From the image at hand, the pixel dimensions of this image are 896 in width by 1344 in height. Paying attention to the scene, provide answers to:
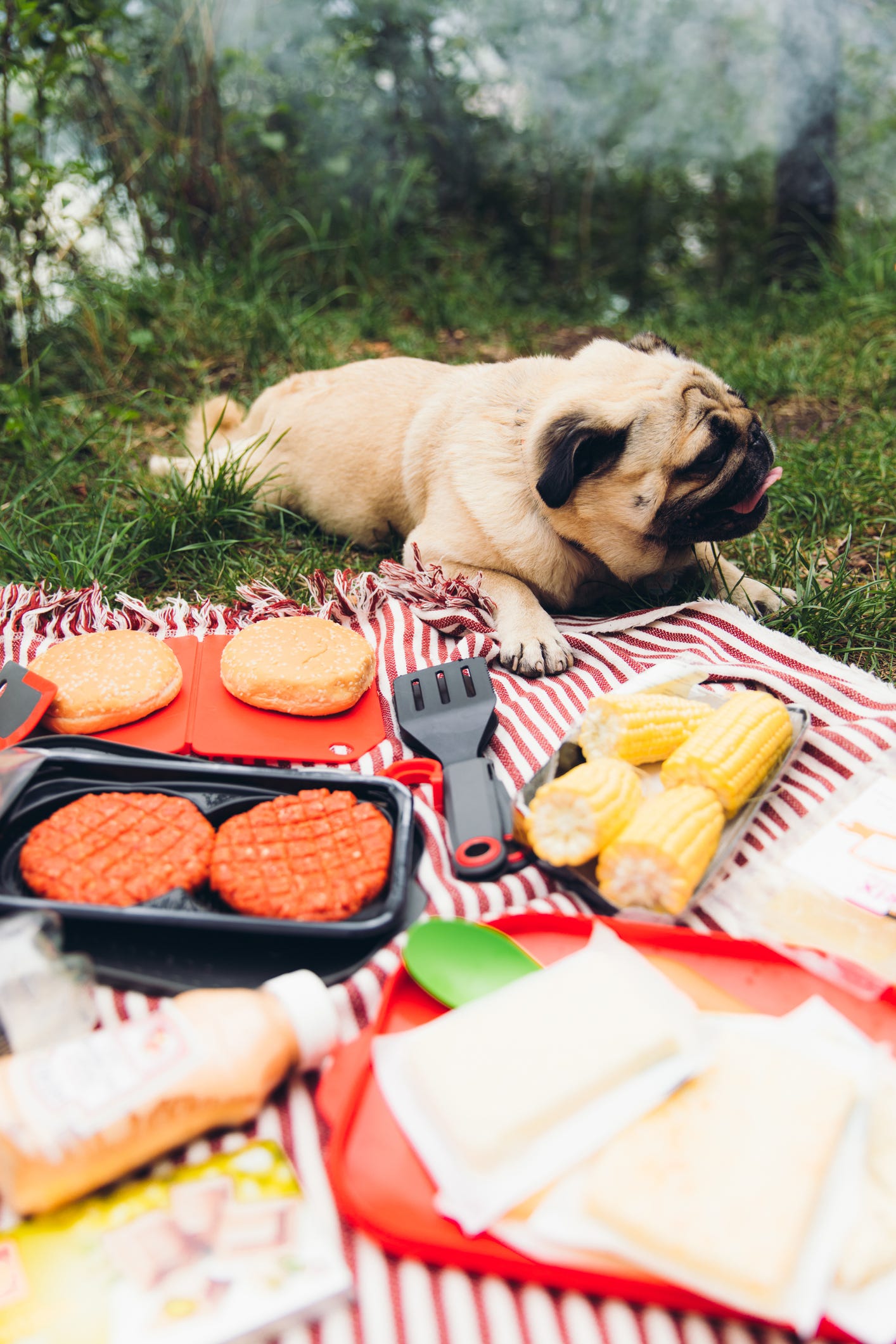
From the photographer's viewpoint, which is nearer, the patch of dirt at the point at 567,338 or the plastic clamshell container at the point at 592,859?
the plastic clamshell container at the point at 592,859

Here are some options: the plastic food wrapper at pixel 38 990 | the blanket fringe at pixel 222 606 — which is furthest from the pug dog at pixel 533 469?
the plastic food wrapper at pixel 38 990

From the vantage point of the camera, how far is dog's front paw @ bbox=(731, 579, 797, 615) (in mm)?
2680

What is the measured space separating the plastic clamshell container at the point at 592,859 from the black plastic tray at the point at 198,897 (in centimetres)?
25

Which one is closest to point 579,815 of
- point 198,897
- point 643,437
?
point 198,897

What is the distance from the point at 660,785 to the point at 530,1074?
2.64ft

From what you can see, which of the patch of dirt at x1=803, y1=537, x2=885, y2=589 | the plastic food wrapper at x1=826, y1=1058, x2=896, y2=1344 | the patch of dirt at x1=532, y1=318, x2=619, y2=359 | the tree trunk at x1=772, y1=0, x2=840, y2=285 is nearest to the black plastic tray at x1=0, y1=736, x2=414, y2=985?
the plastic food wrapper at x1=826, y1=1058, x2=896, y2=1344

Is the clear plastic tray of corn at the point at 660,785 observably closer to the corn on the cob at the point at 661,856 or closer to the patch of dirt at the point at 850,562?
the corn on the cob at the point at 661,856

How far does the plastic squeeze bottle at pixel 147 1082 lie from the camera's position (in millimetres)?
1071

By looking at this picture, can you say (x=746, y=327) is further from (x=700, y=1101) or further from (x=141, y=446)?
(x=700, y=1101)

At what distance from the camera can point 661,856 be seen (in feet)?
4.83

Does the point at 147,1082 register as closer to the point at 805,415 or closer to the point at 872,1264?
the point at 872,1264

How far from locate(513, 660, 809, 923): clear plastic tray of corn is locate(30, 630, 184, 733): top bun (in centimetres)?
94

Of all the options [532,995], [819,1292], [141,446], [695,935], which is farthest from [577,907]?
[141,446]

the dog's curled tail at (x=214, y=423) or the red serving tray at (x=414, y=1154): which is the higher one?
the dog's curled tail at (x=214, y=423)
